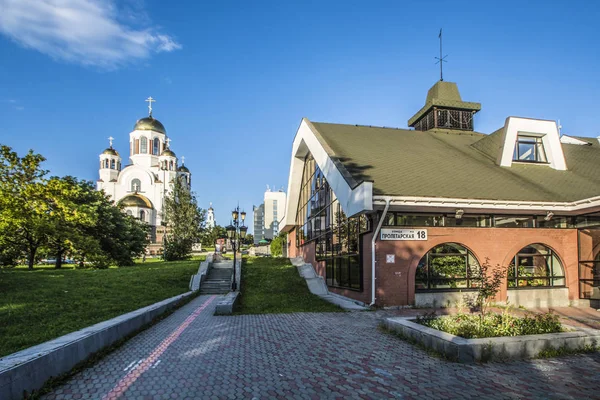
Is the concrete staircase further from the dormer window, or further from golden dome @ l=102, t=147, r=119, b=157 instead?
golden dome @ l=102, t=147, r=119, b=157

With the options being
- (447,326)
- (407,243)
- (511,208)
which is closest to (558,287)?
(511,208)

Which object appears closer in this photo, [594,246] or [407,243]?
[407,243]

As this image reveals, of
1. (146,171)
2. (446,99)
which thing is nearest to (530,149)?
(446,99)

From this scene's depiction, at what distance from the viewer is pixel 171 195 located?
47.7 m

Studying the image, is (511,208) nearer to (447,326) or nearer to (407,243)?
(407,243)

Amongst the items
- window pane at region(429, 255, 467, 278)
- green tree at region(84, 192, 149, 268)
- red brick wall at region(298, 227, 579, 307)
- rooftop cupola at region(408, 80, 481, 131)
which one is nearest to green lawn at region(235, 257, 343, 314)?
red brick wall at region(298, 227, 579, 307)

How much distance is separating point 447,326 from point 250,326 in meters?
5.03

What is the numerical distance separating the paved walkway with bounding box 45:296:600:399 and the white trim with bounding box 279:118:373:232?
195 inches

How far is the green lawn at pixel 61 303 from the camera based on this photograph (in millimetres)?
7707

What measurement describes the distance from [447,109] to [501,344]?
22.3 m

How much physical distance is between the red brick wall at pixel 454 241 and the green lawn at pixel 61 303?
791cm

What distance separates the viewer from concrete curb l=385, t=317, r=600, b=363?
6.85m

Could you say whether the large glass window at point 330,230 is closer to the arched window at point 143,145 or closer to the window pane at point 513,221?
the window pane at point 513,221

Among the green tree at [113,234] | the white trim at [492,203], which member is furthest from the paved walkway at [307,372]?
the green tree at [113,234]
